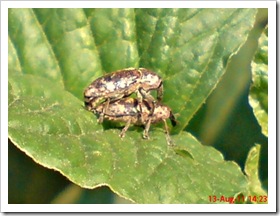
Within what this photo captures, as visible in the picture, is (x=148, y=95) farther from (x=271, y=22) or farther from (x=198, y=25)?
(x=271, y=22)

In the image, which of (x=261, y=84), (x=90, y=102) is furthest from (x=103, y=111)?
(x=261, y=84)

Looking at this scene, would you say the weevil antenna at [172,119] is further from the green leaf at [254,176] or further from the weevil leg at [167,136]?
the green leaf at [254,176]

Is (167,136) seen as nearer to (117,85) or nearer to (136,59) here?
(117,85)

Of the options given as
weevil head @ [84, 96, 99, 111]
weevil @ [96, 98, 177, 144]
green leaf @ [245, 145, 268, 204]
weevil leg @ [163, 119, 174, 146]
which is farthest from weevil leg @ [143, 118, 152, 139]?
green leaf @ [245, 145, 268, 204]

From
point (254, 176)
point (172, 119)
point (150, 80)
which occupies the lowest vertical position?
point (254, 176)

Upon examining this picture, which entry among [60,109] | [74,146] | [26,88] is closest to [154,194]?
[74,146]

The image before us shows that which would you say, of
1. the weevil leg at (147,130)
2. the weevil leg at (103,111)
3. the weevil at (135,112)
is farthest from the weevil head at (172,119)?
the weevil leg at (103,111)
